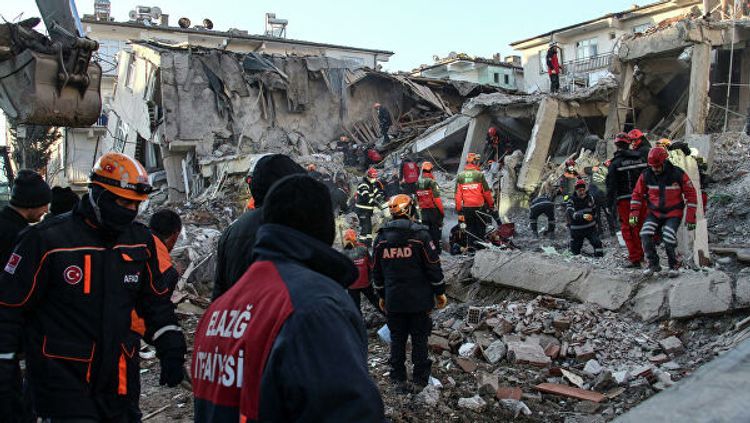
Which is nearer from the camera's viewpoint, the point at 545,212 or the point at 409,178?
the point at 545,212

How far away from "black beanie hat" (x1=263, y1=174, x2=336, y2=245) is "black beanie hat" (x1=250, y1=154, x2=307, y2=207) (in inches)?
→ 55.3

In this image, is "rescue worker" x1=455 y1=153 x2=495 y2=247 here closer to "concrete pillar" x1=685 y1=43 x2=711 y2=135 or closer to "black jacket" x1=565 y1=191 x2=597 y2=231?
"black jacket" x1=565 y1=191 x2=597 y2=231

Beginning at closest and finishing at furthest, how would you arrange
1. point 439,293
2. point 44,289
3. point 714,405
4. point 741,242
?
point 714,405
point 44,289
point 439,293
point 741,242

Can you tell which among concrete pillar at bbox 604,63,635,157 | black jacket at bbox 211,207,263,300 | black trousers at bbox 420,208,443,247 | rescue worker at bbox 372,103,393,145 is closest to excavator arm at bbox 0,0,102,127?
black jacket at bbox 211,207,263,300

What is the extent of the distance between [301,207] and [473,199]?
9.85 m

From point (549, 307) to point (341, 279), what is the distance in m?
5.86

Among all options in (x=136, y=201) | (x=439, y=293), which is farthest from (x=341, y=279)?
(x=439, y=293)

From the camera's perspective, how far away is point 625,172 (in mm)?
8773

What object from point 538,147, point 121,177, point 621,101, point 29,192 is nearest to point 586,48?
point 621,101

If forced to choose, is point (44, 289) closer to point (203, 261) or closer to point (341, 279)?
point (341, 279)

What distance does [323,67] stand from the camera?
2362cm

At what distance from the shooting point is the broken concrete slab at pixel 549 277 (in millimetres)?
6879

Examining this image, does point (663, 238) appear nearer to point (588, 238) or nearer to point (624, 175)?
point (624, 175)

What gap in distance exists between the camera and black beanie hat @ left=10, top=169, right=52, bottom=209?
13.6 feet
